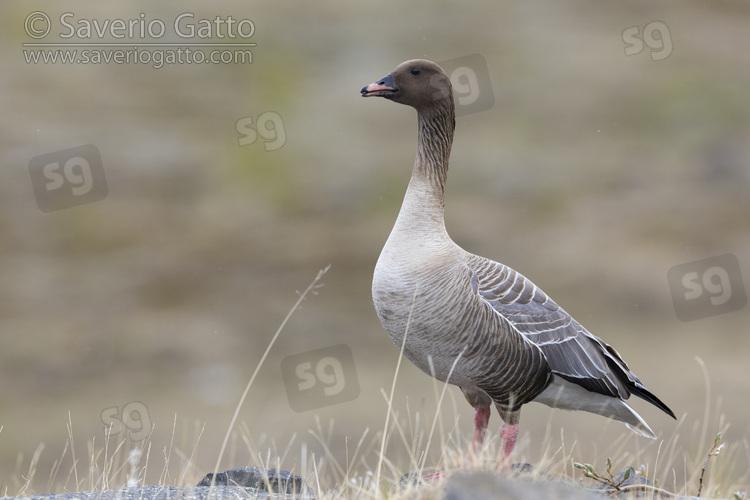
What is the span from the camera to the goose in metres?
5.95

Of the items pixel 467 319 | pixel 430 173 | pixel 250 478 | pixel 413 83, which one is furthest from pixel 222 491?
pixel 413 83

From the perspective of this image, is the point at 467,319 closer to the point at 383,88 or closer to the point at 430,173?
the point at 430,173

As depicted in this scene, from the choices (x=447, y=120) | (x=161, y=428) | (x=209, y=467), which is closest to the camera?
(x=447, y=120)

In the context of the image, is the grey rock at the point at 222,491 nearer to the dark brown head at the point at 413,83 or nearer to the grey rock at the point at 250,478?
the grey rock at the point at 250,478

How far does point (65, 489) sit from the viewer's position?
6.04m

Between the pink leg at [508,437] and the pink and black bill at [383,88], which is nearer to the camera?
the pink leg at [508,437]

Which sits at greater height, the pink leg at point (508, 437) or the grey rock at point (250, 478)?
the pink leg at point (508, 437)

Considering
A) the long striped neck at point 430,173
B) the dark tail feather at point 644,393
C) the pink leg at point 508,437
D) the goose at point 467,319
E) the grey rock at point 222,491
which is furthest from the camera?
the dark tail feather at point 644,393

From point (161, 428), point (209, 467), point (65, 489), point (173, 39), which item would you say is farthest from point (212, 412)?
point (65, 489)

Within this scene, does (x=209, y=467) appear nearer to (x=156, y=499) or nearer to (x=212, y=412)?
(x=212, y=412)

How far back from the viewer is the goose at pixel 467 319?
5.95 m

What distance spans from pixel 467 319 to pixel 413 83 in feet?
6.30

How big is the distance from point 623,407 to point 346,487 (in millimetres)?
2672

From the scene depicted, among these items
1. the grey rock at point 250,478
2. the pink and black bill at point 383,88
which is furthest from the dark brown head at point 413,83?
the grey rock at point 250,478
